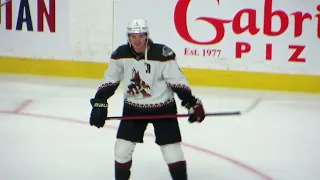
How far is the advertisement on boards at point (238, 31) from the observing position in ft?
19.1

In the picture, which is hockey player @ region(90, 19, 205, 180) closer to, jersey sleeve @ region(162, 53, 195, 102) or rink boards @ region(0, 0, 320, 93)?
jersey sleeve @ region(162, 53, 195, 102)

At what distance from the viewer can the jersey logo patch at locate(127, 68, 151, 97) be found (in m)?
2.94

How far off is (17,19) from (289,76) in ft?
8.78

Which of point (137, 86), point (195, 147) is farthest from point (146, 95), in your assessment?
point (195, 147)

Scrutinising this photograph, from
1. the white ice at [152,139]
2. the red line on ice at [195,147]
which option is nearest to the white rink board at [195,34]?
the white ice at [152,139]

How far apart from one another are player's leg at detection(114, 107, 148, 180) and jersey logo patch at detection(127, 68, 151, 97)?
0.32 ft

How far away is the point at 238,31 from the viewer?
5926 mm

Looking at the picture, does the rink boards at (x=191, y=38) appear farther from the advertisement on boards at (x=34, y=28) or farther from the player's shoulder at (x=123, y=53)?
the player's shoulder at (x=123, y=53)

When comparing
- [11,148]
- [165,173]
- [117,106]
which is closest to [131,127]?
[165,173]

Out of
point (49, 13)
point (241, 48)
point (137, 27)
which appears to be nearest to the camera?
point (137, 27)

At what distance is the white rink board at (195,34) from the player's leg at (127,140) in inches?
121

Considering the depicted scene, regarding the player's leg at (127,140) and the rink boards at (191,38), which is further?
the rink boards at (191,38)

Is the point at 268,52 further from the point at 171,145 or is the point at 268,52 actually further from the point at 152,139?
the point at 171,145

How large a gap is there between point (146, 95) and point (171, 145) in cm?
25
